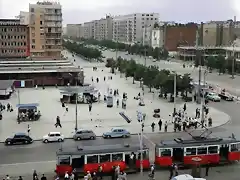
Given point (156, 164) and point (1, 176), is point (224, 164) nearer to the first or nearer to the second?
point (156, 164)

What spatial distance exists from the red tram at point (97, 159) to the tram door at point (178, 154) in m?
1.38

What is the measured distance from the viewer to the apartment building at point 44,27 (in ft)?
239

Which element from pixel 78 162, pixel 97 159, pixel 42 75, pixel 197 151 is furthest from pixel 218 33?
pixel 78 162

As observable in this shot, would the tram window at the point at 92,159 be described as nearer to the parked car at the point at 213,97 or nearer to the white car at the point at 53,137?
the white car at the point at 53,137

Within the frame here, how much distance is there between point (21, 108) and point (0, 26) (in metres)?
43.1

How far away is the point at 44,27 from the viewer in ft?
239

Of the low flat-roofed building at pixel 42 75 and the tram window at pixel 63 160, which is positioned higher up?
the low flat-roofed building at pixel 42 75

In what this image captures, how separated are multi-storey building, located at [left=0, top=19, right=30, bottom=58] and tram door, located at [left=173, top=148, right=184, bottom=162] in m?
56.7

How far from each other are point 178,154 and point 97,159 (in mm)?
4004

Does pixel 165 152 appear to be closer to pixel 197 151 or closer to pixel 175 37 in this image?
pixel 197 151

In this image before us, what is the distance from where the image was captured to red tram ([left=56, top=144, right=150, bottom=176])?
58.8 feet

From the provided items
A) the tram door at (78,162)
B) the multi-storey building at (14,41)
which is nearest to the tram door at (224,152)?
the tram door at (78,162)

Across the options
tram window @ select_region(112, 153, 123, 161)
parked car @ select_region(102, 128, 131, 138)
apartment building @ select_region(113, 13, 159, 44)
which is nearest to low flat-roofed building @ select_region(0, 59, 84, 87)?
parked car @ select_region(102, 128, 131, 138)

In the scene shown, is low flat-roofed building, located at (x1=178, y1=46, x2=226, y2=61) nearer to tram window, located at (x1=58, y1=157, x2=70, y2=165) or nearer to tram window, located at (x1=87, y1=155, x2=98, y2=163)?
tram window, located at (x1=87, y1=155, x2=98, y2=163)
